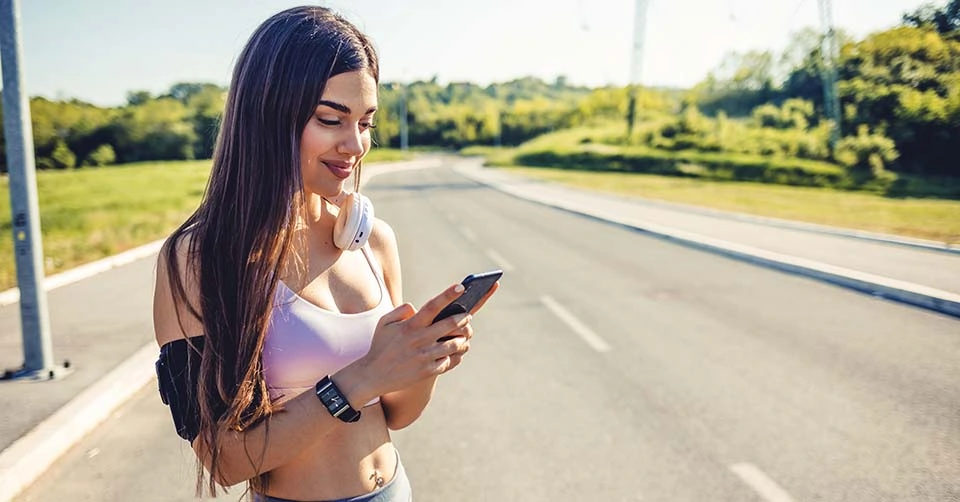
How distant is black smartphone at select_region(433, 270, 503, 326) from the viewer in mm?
1489

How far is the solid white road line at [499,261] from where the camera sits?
39.1ft

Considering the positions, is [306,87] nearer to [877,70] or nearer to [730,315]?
[730,315]

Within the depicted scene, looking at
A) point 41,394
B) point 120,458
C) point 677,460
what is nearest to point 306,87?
point 677,460

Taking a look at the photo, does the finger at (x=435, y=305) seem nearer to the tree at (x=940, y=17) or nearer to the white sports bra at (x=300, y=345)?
the white sports bra at (x=300, y=345)

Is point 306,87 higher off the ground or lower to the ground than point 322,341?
higher

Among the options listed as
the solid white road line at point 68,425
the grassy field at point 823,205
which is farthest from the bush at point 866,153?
the solid white road line at point 68,425

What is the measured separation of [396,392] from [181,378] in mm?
577

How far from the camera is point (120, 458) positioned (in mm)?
4418

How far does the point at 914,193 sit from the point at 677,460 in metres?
24.2

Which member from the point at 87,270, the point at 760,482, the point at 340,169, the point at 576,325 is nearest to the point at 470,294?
the point at 340,169

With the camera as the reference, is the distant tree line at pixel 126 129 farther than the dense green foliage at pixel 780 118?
Yes

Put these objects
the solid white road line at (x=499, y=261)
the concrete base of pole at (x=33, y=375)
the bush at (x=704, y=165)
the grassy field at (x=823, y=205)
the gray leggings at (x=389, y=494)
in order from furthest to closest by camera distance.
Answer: the bush at (x=704, y=165) → the grassy field at (x=823, y=205) → the solid white road line at (x=499, y=261) → the concrete base of pole at (x=33, y=375) → the gray leggings at (x=389, y=494)

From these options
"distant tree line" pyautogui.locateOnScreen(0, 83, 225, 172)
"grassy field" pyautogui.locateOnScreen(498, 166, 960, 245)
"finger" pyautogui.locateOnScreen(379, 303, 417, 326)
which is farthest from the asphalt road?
"distant tree line" pyautogui.locateOnScreen(0, 83, 225, 172)

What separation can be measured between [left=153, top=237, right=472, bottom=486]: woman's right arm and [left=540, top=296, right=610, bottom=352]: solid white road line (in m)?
5.56
